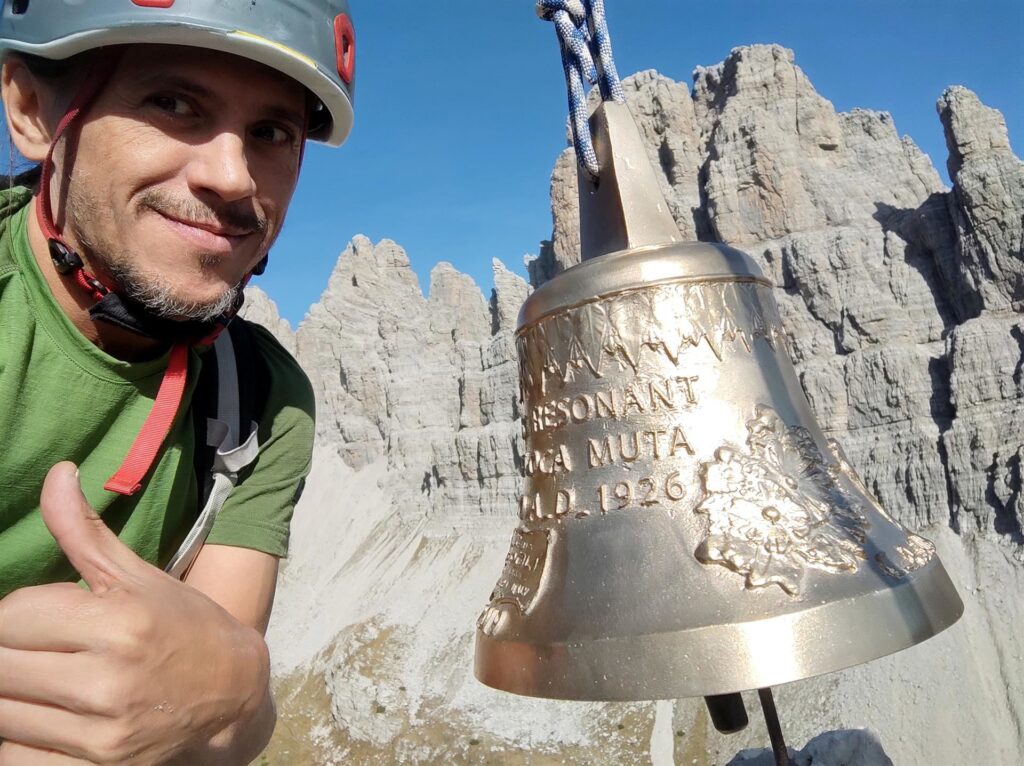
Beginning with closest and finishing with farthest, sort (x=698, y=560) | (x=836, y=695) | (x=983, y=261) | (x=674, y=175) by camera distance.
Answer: (x=698, y=560) < (x=836, y=695) < (x=983, y=261) < (x=674, y=175)

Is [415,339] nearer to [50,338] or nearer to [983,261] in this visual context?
[983,261]

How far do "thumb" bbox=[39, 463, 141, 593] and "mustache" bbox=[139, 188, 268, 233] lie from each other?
30.7 inches

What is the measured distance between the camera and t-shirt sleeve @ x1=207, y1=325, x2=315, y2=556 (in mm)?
2174

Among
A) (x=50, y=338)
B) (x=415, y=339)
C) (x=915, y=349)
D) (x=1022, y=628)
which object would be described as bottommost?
(x=1022, y=628)

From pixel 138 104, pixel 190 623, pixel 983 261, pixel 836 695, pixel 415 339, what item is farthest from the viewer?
pixel 415 339

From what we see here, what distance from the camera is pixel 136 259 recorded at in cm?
178

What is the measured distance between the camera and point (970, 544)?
91.1ft

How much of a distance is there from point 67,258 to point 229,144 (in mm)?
522

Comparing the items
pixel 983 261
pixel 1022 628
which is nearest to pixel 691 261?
pixel 1022 628

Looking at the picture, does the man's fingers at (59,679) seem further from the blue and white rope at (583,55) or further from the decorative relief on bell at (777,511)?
the blue and white rope at (583,55)

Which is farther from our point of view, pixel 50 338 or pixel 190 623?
pixel 50 338

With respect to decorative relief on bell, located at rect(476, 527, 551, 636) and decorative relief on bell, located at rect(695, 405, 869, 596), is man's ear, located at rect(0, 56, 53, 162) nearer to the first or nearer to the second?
decorative relief on bell, located at rect(476, 527, 551, 636)

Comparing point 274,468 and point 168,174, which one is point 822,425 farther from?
point 168,174

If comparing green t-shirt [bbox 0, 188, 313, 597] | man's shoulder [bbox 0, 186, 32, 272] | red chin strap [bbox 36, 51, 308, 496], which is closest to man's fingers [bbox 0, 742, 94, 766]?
red chin strap [bbox 36, 51, 308, 496]
